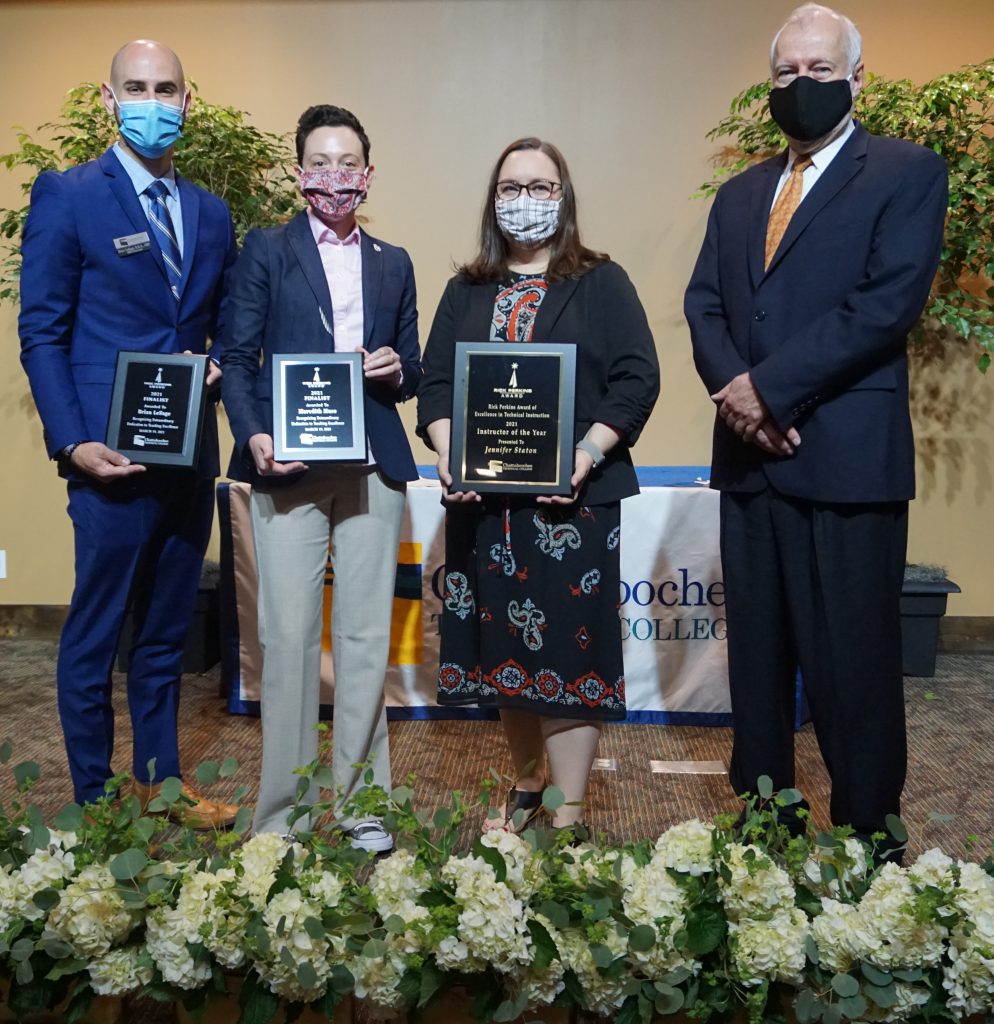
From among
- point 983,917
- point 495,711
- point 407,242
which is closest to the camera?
point 983,917

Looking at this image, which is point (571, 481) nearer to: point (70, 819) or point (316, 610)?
point (316, 610)

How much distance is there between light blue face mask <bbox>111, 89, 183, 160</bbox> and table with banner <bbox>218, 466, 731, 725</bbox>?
1424 mm

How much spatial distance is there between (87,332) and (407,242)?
2470 millimetres

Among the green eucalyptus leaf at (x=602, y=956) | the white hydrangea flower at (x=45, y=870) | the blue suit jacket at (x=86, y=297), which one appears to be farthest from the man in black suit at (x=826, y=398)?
the white hydrangea flower at (x=45, y=870)

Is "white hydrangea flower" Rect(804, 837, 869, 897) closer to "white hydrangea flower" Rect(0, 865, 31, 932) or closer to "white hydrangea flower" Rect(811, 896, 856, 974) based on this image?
"white hydrangea flower" Rect(811, 896, 856, 974)

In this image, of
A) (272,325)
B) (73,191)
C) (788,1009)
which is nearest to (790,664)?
(788,1009)

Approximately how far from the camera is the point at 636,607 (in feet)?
11.4

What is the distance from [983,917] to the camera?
4.60ft

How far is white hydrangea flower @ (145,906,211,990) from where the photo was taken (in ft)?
4.82

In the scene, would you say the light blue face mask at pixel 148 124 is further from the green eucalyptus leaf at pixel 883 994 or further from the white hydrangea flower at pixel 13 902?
the green eucalyptus leaf at pixel 883 994

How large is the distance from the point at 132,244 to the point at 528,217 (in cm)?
85

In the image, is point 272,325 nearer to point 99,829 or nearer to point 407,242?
point 99,829

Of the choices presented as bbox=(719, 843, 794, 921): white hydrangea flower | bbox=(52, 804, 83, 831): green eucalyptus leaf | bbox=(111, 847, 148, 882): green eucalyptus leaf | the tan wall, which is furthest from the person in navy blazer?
the tan wall

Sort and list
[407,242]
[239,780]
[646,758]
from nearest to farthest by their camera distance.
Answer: [239,780], [646,758], [407,242]
